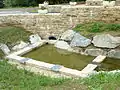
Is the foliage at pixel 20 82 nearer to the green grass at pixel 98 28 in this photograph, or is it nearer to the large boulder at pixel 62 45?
the large boulder at pixel 62 45

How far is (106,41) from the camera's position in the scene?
446 inches

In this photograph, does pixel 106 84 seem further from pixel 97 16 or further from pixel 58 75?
pixel 97 16

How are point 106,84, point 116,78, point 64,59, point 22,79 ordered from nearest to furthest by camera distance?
point 106,84
point 116,78
point 22,79
point 64,59

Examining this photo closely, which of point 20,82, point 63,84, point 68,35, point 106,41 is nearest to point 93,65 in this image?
point 106,41

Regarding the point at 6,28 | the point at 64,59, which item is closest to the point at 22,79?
the point at 64,59

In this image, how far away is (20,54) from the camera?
11.6 metres

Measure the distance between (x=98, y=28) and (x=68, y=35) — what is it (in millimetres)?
1636

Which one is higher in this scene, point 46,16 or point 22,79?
point 46,16

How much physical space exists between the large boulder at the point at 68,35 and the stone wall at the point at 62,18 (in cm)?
65

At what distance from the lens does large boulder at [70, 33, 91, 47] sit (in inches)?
457

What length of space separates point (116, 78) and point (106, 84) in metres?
0.63

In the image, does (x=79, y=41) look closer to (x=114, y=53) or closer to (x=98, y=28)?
(x=98, y=28)

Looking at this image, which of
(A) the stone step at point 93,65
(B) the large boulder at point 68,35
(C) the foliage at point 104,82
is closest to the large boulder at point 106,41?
(A) the stone step at point 93,65

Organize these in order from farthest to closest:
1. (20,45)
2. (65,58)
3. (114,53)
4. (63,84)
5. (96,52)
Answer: (20,45)
(96,52)
(65,58)
(114,53)
(63,84)
